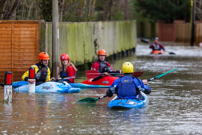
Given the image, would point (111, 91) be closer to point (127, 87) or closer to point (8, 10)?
point (127, 87)

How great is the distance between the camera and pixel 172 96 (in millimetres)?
14633

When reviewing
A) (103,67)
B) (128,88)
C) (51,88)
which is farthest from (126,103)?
(103,67)

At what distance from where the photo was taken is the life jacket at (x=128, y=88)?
483 inches

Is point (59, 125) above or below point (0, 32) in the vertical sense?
below

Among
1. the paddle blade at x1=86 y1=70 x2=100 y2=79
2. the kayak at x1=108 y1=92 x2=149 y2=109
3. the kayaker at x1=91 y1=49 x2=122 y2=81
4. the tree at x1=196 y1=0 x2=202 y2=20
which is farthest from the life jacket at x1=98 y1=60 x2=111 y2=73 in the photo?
the tree at x1=196 y1=0 x2=202 y2=20

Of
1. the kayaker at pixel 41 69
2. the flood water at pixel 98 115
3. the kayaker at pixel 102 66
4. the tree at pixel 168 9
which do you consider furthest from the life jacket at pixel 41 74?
the tree at pixel 168 9

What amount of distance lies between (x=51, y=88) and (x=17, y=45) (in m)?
2.95

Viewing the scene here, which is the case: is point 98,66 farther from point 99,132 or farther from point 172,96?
point 99,132

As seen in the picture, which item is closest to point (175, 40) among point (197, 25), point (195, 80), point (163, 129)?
point (197, 25)

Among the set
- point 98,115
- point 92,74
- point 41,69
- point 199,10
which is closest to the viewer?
point 98,115

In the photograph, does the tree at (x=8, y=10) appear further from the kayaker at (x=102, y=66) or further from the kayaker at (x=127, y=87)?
the kayaker at (x=127, y=87)

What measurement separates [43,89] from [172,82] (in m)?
5.30

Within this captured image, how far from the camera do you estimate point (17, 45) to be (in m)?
17.5

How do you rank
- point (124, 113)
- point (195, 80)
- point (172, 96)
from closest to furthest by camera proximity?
1. point (124, 113)
2. point (172, 96)
3. point (195, 80)
